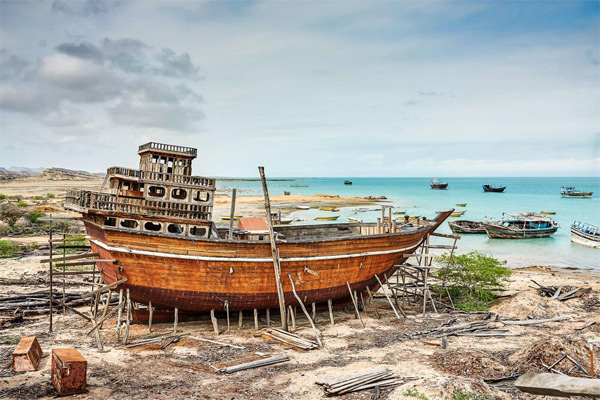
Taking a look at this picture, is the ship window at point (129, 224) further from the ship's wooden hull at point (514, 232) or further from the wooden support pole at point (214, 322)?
the ship's wooden hull at point (514, 232)

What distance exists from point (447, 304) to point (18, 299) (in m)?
19.0

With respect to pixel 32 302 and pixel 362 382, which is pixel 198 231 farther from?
pixel 362 382

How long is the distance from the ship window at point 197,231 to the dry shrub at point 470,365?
9736 millimetres

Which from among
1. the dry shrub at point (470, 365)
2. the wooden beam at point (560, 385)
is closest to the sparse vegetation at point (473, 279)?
the dry shrub at point (470, 365)

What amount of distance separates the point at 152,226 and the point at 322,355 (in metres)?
8.02

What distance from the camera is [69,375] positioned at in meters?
10.1

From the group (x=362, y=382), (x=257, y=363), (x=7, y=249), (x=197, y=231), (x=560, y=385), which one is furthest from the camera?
(x=7, y=249)

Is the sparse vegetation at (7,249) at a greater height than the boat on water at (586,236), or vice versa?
the boat on water at (586,236)

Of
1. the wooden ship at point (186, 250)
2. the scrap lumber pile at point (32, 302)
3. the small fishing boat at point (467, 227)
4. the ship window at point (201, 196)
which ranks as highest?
the ship window at point (201, 196)

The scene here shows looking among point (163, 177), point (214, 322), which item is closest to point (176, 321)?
point (214, 322)

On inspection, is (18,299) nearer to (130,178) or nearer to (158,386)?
(130,178)

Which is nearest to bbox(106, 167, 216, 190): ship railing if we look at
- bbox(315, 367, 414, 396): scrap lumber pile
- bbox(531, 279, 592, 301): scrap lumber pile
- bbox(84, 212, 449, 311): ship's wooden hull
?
bbox(84, 212, 449, 311): ship's wooden hull

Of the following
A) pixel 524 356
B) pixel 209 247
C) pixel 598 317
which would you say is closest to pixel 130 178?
pixel 209 247

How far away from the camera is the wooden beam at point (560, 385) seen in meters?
3.89
